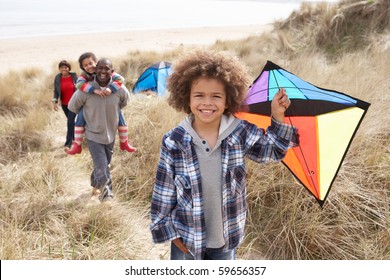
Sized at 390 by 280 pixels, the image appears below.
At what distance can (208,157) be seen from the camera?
6.10 ft

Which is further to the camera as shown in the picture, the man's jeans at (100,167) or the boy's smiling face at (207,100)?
the man's jeans at (100,167)

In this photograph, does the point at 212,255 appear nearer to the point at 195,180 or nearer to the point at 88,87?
the point at 195,180

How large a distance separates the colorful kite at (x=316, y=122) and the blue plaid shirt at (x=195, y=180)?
1.12 feet

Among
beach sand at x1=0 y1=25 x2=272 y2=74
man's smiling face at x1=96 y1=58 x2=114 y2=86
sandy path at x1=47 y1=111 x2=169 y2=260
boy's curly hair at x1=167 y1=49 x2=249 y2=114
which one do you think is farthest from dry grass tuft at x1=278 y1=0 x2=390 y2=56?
beach sand at x1=0 y1=25 x2=272 y2=74

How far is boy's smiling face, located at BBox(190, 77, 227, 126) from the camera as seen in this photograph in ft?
6.08

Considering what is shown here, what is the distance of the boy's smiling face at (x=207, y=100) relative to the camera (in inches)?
73.0

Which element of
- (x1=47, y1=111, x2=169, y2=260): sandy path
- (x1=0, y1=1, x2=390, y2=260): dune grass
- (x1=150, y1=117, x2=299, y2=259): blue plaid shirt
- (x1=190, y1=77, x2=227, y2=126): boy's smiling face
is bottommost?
(x1=47, y1=111, x2=169, y2=260): sandy path

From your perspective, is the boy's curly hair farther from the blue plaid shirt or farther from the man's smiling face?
the man's smiling face

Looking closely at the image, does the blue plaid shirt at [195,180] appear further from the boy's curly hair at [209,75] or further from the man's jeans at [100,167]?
the man's jeans at [100,167]

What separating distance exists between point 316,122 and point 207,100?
79 cm

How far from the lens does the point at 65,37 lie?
83.0ft

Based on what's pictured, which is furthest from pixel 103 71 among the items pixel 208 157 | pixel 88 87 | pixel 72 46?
pixel 72 46

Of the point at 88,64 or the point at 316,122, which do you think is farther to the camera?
the point at 88,64

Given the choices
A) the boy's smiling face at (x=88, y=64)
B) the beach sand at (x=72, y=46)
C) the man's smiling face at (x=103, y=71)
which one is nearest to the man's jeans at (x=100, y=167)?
the man's smiling face at (x=103, y=71)
